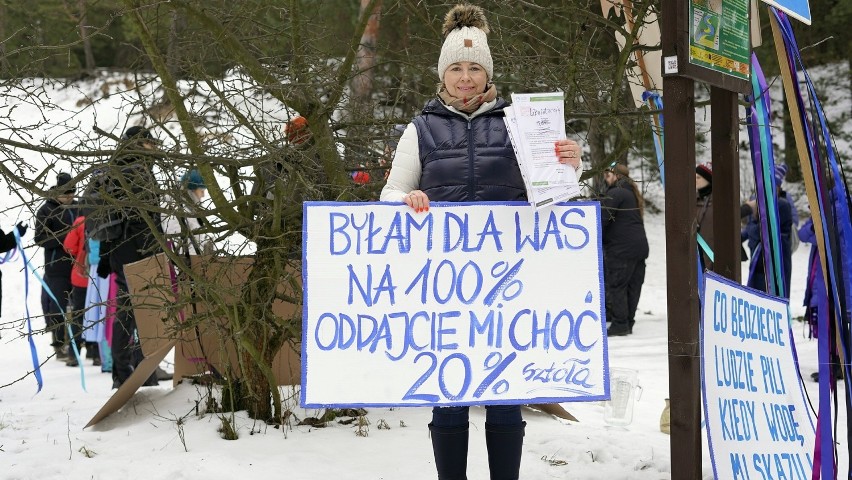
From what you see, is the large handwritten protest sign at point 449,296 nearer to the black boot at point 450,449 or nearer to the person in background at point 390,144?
the black boot at point 450,449

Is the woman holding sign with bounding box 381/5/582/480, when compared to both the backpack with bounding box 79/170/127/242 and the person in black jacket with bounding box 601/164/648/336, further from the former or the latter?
the person in black jacket with bounding box 601/164/648/336

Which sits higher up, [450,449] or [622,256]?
[622,256]

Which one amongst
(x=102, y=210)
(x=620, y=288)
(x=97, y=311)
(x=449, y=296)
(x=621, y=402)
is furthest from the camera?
(x=620, y=288)

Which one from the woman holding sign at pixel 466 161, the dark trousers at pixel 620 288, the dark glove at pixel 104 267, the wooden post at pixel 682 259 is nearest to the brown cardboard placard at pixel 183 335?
the dark glove at pixel 104 267

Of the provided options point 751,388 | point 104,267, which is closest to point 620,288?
point 104,267

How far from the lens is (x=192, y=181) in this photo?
5641 mm

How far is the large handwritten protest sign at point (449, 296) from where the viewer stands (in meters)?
3.49

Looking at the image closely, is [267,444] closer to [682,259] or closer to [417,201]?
[417,201]

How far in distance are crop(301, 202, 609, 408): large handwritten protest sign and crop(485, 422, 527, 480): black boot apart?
0.70 feet

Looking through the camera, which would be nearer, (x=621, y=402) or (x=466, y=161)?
(x=466, y=161)

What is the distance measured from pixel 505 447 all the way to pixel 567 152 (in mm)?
1038

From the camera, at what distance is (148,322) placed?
564 centimetres

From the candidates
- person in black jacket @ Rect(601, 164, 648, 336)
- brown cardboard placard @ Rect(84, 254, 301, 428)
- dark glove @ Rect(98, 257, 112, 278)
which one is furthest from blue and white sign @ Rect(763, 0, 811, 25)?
person in black jacket @ Rect(601, 164, 648, 336)

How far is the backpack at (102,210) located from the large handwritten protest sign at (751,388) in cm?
268
